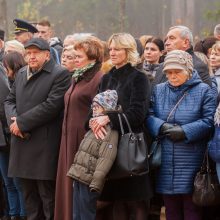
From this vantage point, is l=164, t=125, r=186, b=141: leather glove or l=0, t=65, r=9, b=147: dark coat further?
l=0, t=65, r=9, b=147: dark coat

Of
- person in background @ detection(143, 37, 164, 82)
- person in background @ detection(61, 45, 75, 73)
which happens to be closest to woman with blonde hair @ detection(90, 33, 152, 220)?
person in background @ detection(61, 45, 75, 73)

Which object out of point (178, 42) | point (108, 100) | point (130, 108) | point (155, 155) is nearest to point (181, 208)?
point (155, 155)

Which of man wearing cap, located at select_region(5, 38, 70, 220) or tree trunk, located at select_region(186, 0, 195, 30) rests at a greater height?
tree trunk, located at select_region(186, 0, 195, 30)

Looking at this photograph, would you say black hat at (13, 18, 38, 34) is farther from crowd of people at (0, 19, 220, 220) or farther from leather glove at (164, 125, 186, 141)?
leather glove at (164, 125, 186, 141)

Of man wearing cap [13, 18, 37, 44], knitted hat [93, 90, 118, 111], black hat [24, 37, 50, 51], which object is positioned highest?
man wearing cap [13, 18, 37, 44]

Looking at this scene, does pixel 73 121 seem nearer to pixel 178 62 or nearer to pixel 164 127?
pixel 164 127

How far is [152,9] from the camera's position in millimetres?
30484

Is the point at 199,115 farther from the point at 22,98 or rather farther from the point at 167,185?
the point at 22,98

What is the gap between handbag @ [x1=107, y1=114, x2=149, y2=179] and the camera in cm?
483

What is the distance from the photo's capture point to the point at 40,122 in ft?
19.2

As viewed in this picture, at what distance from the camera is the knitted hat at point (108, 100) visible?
509cm

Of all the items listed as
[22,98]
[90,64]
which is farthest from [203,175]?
[22,98]

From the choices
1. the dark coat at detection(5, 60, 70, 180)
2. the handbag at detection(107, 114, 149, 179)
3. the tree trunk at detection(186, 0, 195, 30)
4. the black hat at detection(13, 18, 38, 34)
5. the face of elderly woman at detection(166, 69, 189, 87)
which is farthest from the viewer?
the tree trunk at detection(186, 0, 195, 30)

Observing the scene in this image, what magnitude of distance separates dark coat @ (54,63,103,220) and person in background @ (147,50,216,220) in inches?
29.4
